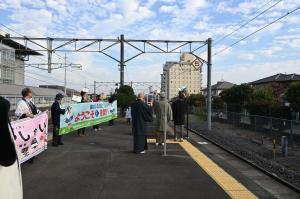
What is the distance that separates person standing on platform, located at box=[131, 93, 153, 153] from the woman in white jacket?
8934 millimetres

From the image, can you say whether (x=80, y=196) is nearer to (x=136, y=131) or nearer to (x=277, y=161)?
(x=136, y=131)

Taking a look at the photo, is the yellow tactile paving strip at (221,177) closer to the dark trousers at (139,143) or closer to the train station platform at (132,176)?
the train station platform at (132,176)

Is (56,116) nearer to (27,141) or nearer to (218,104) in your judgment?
(27,141)

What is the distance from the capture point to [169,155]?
38.5 feet

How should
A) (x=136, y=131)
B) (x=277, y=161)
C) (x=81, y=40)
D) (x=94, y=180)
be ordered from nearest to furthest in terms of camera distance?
(x=94, y=180) < (x=277, y=161) < (x=136, y=131) < (x=81, y=40)

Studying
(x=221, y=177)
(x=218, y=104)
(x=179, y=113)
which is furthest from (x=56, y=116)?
(x=218, y=104)

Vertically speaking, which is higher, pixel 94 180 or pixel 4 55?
pixel 4 55

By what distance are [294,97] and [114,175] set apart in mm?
25159

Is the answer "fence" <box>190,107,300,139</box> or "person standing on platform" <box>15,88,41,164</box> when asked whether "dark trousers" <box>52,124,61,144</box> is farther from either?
"fence" <box>190,107,300,139</box>

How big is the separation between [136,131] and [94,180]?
400 centimetres

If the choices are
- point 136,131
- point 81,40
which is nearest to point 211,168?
point 136,131

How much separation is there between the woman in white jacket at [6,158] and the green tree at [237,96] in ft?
134

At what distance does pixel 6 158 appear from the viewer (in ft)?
9.74

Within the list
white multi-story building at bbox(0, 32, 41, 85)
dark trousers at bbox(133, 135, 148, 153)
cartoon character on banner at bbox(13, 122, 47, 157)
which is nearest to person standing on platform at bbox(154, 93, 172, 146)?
dark trousers at bbox(133, 135, 148, 153)
